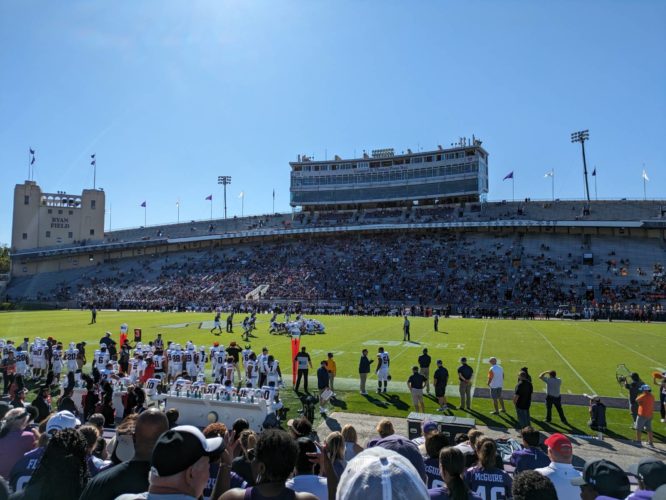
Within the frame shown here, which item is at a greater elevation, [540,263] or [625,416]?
[540,263]

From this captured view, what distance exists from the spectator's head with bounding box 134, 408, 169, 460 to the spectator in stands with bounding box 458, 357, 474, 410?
10095 millimetres

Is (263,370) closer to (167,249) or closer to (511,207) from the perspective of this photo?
(511,207)

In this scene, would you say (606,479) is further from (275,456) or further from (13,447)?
(13,447)

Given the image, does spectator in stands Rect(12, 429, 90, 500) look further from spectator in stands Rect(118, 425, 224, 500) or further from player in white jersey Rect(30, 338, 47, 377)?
player in white jersey Rect(30, 338, 47, 377)

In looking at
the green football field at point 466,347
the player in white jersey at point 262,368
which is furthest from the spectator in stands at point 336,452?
the player in white jersey at point 262,368

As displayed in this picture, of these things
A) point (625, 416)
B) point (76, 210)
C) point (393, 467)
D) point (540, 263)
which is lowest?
point (625, 416)

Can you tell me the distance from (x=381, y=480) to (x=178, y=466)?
1.18 metres

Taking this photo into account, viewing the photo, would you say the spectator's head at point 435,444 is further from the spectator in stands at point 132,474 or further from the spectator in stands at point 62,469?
the spectator in stands at point 62,469

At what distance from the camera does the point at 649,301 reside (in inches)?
1654

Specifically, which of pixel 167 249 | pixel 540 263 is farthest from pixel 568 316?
pixel 167 249

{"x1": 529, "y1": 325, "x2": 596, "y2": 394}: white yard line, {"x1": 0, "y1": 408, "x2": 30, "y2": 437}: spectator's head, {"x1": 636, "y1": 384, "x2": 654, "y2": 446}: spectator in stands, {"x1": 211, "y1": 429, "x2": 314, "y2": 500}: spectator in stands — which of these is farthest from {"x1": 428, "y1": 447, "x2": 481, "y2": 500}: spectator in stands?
{"x1": 529, "y1": 325, "x2": 596, "y2": 394}: white yard line

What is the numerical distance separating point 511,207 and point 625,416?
2036 inches

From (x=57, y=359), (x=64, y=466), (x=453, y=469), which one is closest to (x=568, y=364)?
(x=453, y=469)

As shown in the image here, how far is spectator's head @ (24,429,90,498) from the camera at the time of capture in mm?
3439
